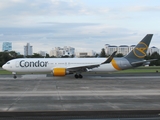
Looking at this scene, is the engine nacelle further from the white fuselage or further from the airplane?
the white fuselage

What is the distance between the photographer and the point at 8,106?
42.2 ft

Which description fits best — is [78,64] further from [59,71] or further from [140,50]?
[140,50]

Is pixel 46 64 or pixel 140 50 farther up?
pixel 140 50

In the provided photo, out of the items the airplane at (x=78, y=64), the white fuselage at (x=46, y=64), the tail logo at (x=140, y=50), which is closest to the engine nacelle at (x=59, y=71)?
the airplane at (x=78, y=64)

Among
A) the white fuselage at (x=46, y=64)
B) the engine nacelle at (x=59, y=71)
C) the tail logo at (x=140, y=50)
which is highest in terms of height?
the tail logo at (x=140, y=50)

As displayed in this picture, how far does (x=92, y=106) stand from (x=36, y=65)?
22673mm

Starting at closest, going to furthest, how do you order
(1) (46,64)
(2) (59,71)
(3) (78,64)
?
(2) (59,71)
(1) (46,64)
(3) (78,64)

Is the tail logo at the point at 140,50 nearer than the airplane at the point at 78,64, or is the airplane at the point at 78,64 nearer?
the airplane at the point at 78,64

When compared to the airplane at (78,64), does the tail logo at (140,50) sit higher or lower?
higher

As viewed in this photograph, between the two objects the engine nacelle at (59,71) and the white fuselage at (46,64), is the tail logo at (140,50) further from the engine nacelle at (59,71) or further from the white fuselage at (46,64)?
the engine nacelle at (59,71)

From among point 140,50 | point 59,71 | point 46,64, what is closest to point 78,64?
point 59,71

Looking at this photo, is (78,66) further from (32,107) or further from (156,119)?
(156,119)

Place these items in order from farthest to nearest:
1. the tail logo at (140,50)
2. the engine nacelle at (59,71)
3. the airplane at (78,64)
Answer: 1. the tail logo at (140,50)
2. the airplane at (78,64)
3. the engine nacelle at (59,71)

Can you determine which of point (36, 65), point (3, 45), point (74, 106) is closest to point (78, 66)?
point (36, 65)
